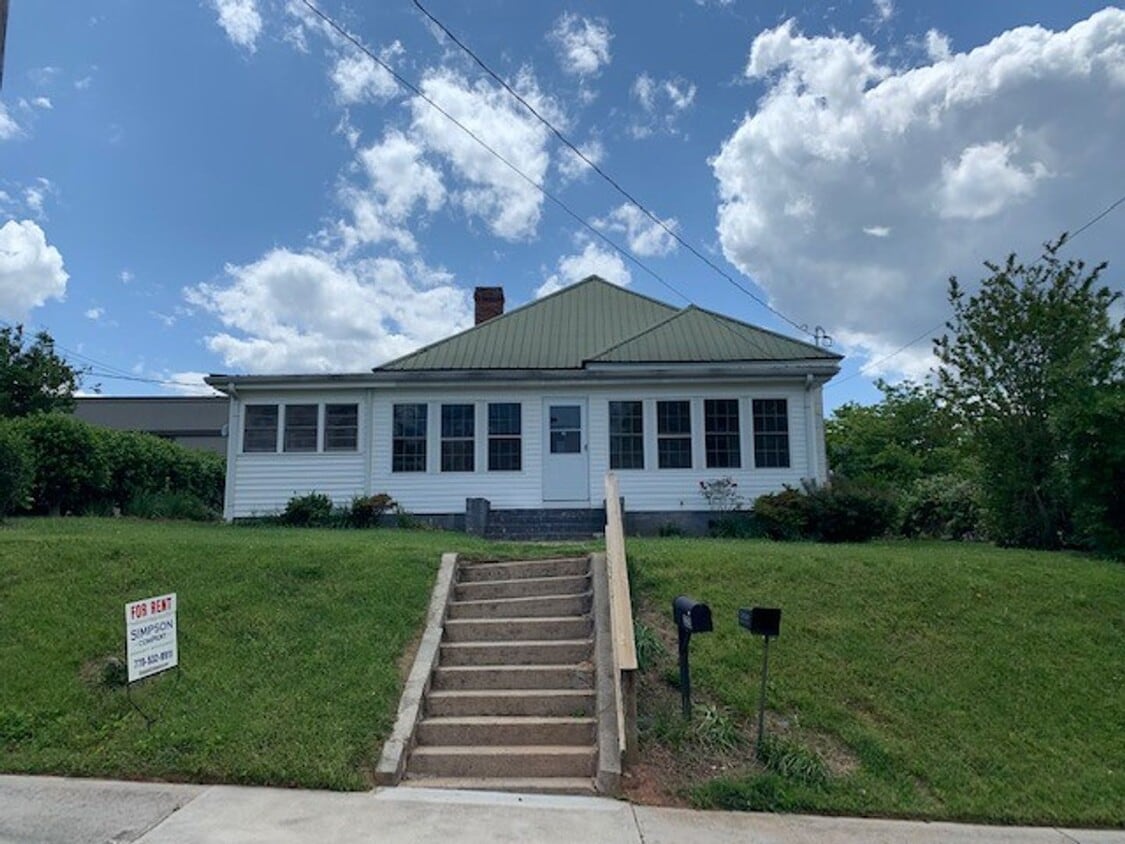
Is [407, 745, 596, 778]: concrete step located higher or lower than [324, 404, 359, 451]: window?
lower

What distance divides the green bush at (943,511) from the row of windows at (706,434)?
11.4 ft

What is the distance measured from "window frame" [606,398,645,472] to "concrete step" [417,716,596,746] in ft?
30.3

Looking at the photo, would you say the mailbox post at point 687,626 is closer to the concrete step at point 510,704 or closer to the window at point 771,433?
the concrete step at point 510,704

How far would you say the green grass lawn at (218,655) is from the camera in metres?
5.41

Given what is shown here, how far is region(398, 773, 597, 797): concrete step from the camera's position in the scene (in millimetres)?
5363

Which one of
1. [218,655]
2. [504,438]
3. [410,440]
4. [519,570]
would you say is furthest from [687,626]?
[410,440]

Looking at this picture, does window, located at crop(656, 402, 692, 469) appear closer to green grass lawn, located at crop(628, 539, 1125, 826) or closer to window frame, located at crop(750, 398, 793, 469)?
window frame, located at crop(750, 398, 793, 469)

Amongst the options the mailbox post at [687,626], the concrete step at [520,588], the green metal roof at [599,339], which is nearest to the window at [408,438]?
the green metal roof at [599,339]

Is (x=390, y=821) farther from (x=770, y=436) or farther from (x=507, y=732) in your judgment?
(x=770, y=436)

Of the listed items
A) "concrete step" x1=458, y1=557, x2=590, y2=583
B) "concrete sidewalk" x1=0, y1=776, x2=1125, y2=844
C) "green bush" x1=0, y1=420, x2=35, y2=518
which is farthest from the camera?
"green bush" x1=0, y1=420, x2=35, y2=518

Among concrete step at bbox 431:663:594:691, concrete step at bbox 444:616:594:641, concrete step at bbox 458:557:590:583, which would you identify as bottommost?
concrete step at bbox 431:663:594:691

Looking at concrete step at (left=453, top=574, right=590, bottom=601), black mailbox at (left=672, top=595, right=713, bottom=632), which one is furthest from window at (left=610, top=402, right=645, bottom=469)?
black mailbox at (left=672, top=595, right=713, bottom=632)

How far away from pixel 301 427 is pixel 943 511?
13.9 meters

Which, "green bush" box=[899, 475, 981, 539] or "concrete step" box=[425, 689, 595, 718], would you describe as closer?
"concrete step" box=[425, 689, 595, 718]
